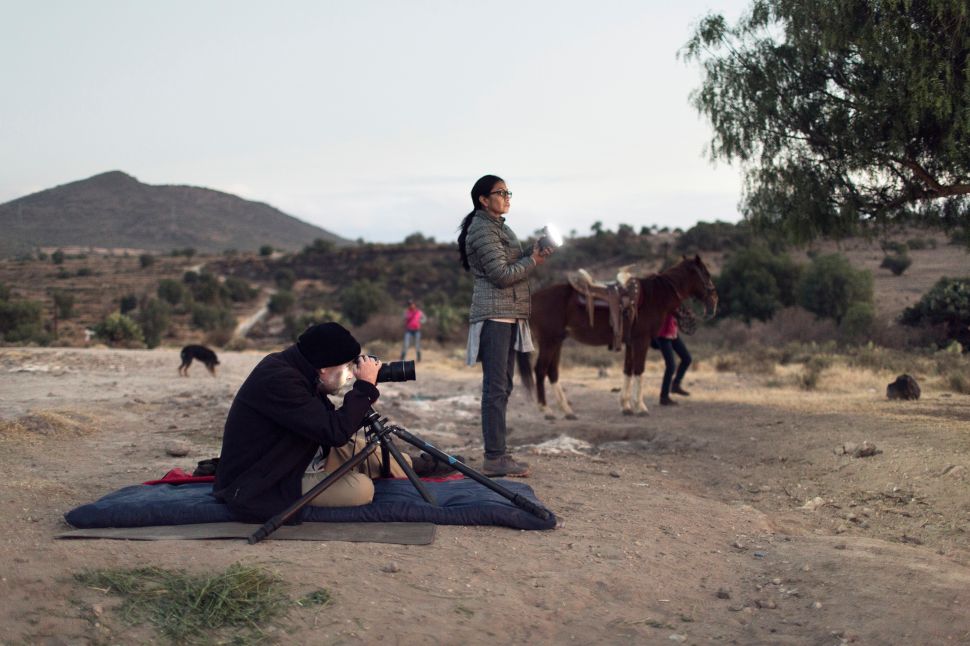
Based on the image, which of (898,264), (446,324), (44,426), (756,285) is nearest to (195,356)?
(44,426)

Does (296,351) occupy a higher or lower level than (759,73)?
lower

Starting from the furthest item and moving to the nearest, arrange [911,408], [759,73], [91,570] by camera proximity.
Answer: [759,73] → [911,408] → [91,570]

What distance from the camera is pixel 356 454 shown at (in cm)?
531

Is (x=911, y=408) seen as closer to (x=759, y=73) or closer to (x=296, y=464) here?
(x=759, y=73)

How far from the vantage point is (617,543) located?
5406mm

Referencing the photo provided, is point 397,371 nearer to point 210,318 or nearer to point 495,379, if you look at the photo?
point 495,379

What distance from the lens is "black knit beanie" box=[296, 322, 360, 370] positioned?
509 cm

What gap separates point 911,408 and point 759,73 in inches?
186

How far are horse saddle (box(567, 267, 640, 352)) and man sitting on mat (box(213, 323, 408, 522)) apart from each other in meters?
6.99

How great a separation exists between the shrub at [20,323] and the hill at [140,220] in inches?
66.2

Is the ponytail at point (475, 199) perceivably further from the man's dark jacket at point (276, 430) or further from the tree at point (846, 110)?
the tree at point (846, 110)

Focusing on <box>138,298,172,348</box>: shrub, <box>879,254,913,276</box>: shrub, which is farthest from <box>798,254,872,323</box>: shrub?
<box>138,298,172,348</box>: shrub

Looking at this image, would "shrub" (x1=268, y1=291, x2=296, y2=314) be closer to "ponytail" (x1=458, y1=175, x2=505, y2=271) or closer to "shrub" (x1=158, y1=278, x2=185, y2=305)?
"shrub" (x1=158, y1=278, x2=185, y2=305)

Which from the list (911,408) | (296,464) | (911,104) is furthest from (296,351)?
(911,408)
